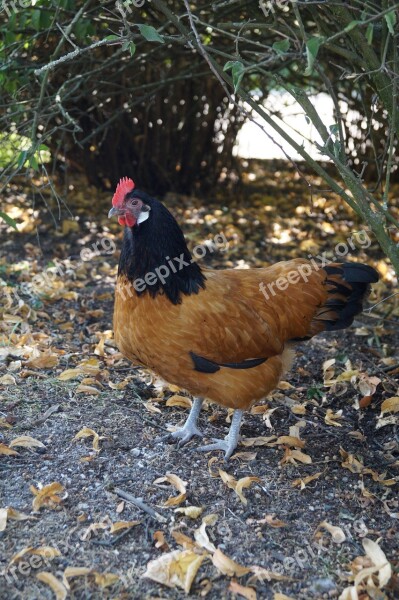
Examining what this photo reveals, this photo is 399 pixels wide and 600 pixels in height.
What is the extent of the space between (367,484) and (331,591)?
2.89 feet

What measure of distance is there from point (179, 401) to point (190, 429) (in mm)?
373

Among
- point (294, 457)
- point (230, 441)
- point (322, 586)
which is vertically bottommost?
point (322, 586)

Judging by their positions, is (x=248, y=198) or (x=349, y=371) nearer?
(x=349, y=371)

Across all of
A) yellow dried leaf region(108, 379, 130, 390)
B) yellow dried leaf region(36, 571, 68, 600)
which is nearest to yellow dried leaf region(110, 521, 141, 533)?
yellow dried leaf region(36, 571, 68, 600)

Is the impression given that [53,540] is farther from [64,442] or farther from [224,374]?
[224,374]

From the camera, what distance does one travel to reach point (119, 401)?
4.11 m

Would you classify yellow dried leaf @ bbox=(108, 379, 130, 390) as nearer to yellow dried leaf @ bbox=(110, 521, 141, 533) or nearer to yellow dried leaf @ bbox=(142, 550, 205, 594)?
yellow dried leaf @ bbox=(110, 521, 141, 533)

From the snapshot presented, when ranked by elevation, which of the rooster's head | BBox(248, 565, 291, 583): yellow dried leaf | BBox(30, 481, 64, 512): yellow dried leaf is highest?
the rooster's head

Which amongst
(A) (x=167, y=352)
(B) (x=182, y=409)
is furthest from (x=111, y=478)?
(B) (x=182, y=409)

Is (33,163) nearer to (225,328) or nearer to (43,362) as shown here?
(43,362)

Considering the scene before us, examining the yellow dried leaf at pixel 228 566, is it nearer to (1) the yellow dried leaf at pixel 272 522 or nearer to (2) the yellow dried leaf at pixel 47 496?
(1) the yellow dried leaf at pixel 272 522

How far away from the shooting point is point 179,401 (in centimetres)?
423

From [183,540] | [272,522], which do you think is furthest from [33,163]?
[272,522]

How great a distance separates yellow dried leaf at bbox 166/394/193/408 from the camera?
13.8ft
